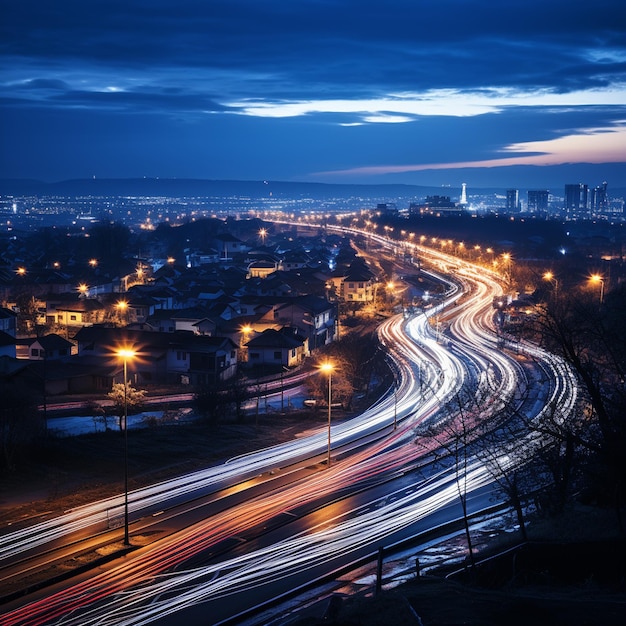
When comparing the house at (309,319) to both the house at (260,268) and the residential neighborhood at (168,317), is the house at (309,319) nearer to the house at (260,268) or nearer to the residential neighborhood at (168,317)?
the residential neighborhood at (168,317)

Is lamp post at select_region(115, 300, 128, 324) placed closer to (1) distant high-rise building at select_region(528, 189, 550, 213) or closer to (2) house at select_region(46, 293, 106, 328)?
(2) house at select_region(46, 293, 106, 328)

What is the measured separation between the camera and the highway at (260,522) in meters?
7.43

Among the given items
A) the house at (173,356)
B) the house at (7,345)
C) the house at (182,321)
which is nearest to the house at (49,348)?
the house at (7,345)

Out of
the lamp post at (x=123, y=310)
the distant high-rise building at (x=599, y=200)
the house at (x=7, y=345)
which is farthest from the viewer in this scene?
the distant high-rise building at (x=599, y=200)

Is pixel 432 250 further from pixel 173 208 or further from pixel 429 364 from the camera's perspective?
pixel 173 208

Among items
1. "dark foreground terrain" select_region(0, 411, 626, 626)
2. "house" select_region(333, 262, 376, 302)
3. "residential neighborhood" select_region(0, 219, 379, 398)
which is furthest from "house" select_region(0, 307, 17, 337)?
"house" select_region(333, 262, 376, 302)

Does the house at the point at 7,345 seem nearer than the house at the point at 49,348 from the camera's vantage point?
Yes

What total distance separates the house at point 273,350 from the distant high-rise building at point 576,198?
13324 centimetres

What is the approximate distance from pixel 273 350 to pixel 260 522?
13048mm

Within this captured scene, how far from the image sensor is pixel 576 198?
14875 cm

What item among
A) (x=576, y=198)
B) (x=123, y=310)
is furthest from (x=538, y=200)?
(x=123, y=310)

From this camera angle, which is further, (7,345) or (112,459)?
(7,345)

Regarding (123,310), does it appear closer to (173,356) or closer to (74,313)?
(74,313)

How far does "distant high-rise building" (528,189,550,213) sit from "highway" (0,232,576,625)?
140964mm
